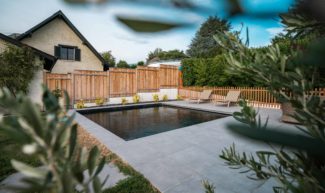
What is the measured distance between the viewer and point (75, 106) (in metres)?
12.0

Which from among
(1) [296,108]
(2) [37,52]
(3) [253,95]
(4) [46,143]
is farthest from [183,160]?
(2) [37,52]

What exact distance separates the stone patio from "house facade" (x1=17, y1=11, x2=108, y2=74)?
12308mm

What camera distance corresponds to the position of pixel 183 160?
3.88 meters

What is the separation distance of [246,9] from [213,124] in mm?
7098

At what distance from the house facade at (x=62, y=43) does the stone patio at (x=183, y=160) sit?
485 inches

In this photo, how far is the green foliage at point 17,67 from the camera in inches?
352

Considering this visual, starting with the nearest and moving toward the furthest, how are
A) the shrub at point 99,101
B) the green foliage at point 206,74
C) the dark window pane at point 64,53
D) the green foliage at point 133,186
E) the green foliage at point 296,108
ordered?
the green foliage at point 296,108
the green foliage at point 133,186
the shrub at point 99,101
the green foliage at point 206,74
the dark window pane at point 64,53

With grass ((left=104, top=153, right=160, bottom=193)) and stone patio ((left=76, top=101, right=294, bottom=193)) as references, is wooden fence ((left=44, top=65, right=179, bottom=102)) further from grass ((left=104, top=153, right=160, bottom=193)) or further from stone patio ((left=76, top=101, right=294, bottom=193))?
grass ((left=104, top=153, right=160, bottom=193))

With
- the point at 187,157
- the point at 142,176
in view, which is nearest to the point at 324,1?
the point at 142,176

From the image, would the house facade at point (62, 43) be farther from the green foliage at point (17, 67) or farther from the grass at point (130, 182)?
the grass at point (130, 182)

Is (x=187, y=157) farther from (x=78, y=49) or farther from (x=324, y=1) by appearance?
(x=78, y=49)

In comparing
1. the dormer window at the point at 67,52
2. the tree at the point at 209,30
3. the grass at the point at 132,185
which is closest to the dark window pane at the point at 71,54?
the dormer window at the point at 67,52

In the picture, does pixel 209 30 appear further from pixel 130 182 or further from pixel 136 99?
pixel 136 99

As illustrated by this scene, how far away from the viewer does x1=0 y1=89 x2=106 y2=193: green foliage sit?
33cm
